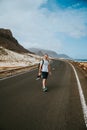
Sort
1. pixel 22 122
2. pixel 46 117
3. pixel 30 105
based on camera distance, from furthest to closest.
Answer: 1. pixel 30 105
2. pixel 46 117
3. pixel 22 122

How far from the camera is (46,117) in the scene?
6.48m

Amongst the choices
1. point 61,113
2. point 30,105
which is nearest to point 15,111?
point 30,105

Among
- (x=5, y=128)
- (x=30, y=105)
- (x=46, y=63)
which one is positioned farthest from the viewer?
(x=46, y=63)

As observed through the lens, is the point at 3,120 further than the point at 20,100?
No

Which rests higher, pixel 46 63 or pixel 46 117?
pixel 46 63

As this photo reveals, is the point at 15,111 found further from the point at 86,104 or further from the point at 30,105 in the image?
the point at 86,104

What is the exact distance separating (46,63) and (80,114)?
5.15 metres

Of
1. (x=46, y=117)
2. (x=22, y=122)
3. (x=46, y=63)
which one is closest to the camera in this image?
(x=22, y=122)

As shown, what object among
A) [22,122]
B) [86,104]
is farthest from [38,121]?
[86,104]

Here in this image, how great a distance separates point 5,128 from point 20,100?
11.1 feet

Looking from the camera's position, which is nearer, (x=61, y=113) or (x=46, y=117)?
(x=46, y=117)

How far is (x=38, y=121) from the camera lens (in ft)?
20.0

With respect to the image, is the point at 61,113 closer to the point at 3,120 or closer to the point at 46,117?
the point at 46,117

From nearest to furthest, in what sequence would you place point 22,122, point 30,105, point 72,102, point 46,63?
1. point 22,122
2. point 30,105
3. point 72,102
4. point 46,63
